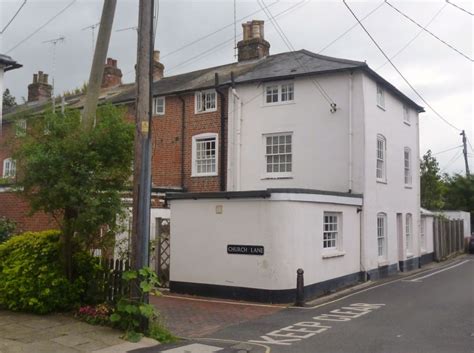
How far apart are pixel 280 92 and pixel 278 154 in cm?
244

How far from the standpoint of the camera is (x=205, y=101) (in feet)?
69.9

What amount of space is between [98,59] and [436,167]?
30688mm

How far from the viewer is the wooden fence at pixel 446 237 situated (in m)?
26.6

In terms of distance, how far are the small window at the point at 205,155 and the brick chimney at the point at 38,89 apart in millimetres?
17264

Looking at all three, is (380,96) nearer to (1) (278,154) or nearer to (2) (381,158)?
(2) (381,158)

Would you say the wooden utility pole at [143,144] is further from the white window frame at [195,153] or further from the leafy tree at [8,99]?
the leafy tree at [8,99]

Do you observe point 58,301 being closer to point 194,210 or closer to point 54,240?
point 54,240

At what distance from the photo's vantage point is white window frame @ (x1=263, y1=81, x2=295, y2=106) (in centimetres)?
1947

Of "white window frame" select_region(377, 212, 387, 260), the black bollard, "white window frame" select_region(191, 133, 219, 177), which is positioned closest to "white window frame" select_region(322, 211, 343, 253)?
the black bollard

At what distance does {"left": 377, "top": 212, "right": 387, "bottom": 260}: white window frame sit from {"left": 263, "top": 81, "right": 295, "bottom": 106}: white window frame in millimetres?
5642

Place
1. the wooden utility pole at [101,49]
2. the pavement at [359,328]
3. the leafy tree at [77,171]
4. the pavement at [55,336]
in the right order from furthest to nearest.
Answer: the wooden utility pole at [101,49] → the leafy tree at [77,171] → the pavement at [359,328] → the pavement at [55,336]

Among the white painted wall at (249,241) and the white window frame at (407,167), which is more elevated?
the white window frame at (407,167)

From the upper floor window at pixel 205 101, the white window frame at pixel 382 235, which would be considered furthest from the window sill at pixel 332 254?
the upper floor window at pixel 205 101

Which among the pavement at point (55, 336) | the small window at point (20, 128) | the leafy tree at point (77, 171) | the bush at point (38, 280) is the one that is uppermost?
the small window at point (20, 128)
